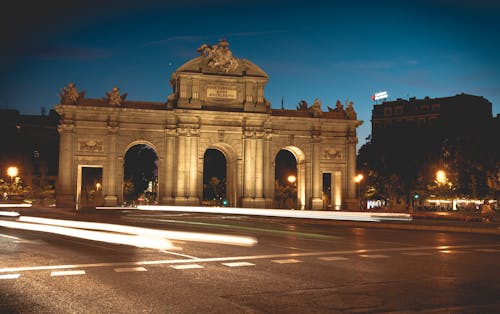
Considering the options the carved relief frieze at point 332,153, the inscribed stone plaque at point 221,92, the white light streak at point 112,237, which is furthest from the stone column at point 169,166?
the white light streak at point 112,237

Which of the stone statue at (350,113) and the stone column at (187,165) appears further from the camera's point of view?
the stone statue at (350,113)

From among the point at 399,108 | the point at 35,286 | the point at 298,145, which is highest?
the point at 399,108

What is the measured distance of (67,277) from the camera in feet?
40.2

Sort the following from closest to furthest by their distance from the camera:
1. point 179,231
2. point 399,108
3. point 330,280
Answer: point 330,280 → point 179,231 → point 399,108

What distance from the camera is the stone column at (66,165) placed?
56.8m

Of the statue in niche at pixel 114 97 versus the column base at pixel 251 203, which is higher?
the statue in niche at pixel 114 97

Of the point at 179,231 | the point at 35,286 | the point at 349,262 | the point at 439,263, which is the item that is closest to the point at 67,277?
the point at 35,286

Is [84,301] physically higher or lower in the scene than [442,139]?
lower

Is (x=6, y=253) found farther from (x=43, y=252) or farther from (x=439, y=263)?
(x=439, y=263)

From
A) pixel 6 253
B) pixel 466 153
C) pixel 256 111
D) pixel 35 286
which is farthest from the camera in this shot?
pixel 466 153

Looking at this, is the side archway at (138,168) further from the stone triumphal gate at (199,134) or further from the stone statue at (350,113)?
the stone statue at (350,113)

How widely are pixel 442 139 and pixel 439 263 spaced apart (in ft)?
259

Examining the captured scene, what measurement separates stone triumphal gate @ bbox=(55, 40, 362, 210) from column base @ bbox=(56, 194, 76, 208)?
10 centimetres

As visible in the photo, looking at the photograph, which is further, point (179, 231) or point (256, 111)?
point (256, 111)
